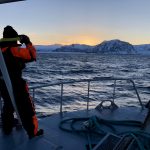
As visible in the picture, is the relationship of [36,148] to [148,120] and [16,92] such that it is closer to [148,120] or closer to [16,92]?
[16,92]

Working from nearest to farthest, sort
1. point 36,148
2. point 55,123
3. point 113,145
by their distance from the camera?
→ point 113,145, point 36,148, point 55,123

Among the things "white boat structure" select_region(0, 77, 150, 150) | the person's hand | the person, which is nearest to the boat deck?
"white boat structure" select_region(0, 77, 150, 150)

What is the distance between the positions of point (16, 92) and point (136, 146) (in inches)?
84.7

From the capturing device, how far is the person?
5.25 meters

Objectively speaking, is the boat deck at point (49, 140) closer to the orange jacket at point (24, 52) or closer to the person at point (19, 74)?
the person at point (19, 74)

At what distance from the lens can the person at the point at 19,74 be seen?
Result: 525 cm

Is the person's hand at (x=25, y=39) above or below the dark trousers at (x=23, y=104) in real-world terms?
above

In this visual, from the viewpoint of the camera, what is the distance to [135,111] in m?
7.72

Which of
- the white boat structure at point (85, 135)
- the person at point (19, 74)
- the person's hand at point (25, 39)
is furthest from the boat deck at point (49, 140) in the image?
the person's hand at point (25, 39)

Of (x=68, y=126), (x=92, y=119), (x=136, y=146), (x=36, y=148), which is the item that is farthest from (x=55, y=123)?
(x=136, y=146)

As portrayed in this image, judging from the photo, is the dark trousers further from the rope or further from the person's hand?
the rope

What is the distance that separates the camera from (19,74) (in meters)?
5.44

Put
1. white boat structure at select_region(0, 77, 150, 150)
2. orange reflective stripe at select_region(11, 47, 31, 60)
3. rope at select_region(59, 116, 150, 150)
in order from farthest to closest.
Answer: rope at select_region(59, 116, 150, 150) → orange reflective stripe at select_region(11, 47, 31, 60) → white boat structure at select_region(0, 77, 150, 150)

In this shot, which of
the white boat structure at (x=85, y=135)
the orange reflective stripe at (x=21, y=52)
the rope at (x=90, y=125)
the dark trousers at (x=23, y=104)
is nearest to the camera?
the white boat structure at (x=85, y=135)
